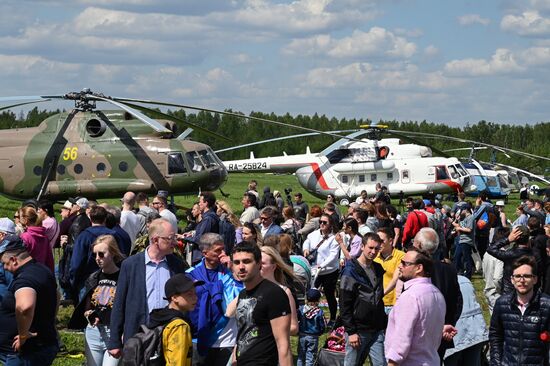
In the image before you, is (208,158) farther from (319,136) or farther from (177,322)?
(319,136)

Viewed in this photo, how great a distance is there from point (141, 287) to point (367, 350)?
2.34 m

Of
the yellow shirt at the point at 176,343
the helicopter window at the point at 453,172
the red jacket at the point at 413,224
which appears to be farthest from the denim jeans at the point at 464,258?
the helicopter window at the point at 453,172

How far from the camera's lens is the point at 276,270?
7027 millimetres

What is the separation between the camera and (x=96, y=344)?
25.2ft

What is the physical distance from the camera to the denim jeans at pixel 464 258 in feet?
58.2

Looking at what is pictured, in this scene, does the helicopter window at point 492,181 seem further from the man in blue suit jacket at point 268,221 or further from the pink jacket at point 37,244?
the pink jacket at point 37,244

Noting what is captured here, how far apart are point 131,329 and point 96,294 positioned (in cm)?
79

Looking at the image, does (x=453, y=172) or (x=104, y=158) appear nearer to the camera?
(x=104, y=158)

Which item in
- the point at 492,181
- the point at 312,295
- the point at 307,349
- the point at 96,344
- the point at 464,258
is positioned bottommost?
the point at 492,181

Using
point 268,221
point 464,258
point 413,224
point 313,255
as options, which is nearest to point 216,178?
point 464,258

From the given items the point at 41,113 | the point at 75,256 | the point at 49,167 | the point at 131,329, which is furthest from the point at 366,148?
the point at 41,113

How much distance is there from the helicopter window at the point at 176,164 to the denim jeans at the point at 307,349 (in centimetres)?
1526

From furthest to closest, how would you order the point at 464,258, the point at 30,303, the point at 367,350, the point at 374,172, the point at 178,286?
the point at 374,172 → the point at 464,258 → the point at 367,350 → the point at 30,303 → the point at 178,286

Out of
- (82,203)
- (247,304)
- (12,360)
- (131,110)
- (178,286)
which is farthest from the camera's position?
(131,110)
